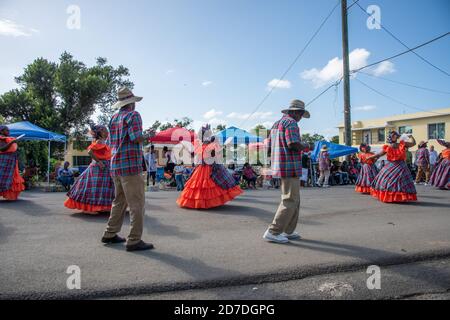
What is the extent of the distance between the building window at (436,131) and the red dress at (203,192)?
1319 inches

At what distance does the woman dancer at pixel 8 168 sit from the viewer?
9289 mm

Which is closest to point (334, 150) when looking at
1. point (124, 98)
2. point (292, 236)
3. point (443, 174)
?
point (443, 174)

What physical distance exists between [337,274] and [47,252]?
3614 mm

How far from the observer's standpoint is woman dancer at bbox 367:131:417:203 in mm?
9258

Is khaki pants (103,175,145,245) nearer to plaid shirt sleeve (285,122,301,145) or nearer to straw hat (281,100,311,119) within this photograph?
plaid shirt sleeve (285,122,301,145)

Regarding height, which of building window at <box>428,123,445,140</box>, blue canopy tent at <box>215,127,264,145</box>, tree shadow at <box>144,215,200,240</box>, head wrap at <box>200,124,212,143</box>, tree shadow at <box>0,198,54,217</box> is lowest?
tree shadow at <box>144,215,200,240</box>

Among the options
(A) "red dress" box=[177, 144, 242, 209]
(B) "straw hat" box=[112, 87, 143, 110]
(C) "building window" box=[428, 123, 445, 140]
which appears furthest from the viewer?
(C) "building window" box=[428, 123, 445, 140]

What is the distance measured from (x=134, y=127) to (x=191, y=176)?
14.0 feet

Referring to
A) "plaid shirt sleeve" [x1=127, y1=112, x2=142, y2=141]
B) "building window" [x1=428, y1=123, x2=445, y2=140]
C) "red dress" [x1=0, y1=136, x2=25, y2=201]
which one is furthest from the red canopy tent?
"building window" [x1=428, y1=123, x2=445, y2=140]

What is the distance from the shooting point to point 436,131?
3531cm

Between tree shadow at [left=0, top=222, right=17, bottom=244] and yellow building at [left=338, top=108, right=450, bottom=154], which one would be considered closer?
tree shadow at [left=0, top=222, right=17, bottom=244]

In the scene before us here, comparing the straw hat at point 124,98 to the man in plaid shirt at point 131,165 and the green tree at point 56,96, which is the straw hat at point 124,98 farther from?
the green tree at point 56,96

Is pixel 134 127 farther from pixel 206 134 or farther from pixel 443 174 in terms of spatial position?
pixel 443 174
